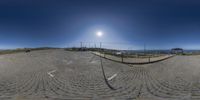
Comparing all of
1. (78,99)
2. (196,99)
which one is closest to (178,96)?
(196,99)

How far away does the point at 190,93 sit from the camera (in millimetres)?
4887

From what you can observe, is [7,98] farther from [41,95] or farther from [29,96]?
[41,95]

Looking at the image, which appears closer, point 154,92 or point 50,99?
point 50,99

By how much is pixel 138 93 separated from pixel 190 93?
5.93 ft

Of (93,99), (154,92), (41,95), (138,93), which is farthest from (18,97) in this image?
(154,92)

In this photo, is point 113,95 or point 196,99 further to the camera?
point 113,95

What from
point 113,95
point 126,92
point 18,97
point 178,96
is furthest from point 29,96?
point 178,96

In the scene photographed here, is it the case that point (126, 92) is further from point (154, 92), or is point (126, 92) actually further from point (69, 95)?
point (69, 95)

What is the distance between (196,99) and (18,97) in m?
5.64

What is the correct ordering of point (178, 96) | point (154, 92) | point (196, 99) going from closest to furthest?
point (196, 99) → point (178, 96) → point (154, 92)

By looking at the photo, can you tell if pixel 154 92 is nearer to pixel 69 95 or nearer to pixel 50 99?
pixel 69 95

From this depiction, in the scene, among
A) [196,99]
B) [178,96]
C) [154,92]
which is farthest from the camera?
[154,92]

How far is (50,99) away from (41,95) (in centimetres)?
58

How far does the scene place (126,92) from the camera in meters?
5.01
